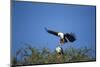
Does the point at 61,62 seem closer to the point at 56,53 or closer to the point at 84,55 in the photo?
the point at 56,53

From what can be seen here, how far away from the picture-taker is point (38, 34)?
8.03ft

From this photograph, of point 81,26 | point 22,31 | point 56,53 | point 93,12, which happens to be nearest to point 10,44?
point 22,31

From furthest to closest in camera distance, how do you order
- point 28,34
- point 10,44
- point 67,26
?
1. point 67,26
2. point 28,34
3. point 10,44

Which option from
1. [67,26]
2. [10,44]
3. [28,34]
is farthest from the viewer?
[67,26]

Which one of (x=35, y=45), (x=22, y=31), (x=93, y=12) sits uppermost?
(x=93, y=12)

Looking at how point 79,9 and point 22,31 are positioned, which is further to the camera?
point 79,9

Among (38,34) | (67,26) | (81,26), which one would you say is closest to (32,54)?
(38,34)

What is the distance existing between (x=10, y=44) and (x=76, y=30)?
36.5 inches

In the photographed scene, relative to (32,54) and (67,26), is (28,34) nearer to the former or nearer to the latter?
(32,54)

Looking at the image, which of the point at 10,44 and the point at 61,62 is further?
the point at 61,62

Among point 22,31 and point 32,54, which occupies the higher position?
point 22,31

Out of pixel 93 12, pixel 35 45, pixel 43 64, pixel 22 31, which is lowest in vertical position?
pixel 43 64

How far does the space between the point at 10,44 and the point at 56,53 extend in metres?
0.63

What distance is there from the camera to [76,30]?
8.57 feet
